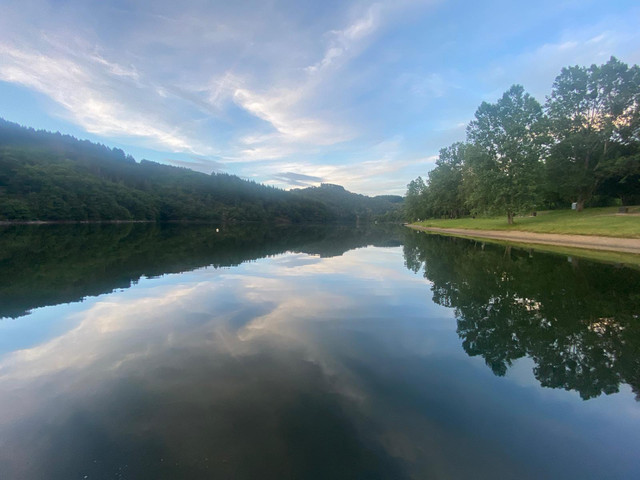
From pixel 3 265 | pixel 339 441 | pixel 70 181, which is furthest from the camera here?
pixel 70 181

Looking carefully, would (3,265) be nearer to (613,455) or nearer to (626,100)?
(613,455)

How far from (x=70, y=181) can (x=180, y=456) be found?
124 m

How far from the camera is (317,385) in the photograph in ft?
17.6

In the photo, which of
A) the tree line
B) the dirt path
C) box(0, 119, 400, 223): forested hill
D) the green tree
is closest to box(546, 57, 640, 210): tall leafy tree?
the tree line

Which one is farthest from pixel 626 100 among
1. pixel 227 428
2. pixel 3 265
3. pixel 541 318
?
pixel 3 265

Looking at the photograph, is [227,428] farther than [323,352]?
No

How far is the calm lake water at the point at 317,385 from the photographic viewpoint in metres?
3.68

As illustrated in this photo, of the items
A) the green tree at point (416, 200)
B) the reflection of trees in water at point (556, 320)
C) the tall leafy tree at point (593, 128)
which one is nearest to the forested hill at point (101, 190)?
the green tree at point (416, 200)

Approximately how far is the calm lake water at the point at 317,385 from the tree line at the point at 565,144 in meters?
39.5

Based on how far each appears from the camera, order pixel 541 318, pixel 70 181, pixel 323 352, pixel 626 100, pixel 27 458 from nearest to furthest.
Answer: pixel 27 458, pixel 323 352, pixel 541 318, pixel 626 100, pixel 70 181

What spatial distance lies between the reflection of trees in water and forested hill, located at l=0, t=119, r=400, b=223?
99287 millimetres

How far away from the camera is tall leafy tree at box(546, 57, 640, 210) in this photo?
1656 inches

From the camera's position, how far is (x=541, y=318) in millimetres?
9031

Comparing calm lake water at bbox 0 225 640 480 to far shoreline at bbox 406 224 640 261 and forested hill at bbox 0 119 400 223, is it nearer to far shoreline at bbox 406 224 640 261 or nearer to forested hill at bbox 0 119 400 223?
far shoreline at bbox 406 224 640 261
